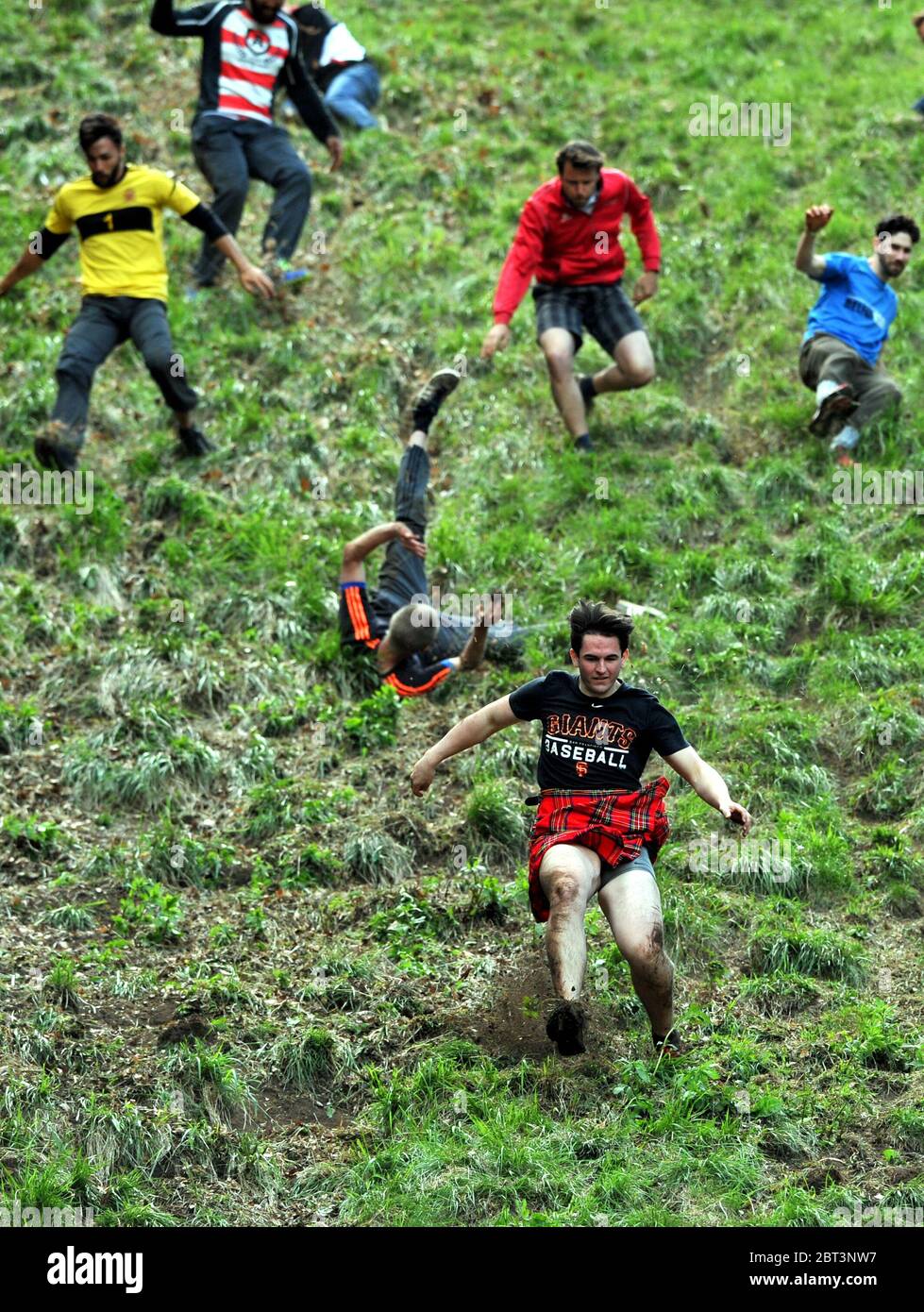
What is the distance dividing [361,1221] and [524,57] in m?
12.8

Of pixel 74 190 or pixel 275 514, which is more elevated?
pixel 74 190

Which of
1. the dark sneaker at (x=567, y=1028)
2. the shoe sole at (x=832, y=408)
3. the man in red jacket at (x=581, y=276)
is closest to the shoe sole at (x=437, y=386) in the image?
the man in red jacket at (x=581, y=276)

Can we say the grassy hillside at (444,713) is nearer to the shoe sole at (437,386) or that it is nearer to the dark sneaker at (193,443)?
the dark sneaker at (193,443)

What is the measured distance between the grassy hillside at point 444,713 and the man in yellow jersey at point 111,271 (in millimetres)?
715

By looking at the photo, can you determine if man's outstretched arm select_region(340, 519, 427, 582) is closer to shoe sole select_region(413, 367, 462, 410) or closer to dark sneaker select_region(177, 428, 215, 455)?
shoe sole select_region(413, 367, 462, 410)

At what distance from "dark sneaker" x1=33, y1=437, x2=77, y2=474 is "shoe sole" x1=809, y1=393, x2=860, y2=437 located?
16.6 feet

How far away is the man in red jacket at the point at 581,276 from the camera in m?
10.5

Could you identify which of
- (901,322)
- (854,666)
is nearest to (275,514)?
(854,666)

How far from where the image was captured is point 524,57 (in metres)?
15.9

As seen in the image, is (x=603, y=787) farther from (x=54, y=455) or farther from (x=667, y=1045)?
(x=54, y=455)

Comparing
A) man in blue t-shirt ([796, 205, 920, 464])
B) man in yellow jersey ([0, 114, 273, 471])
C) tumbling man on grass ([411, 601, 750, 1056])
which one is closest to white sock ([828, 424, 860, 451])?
man in blue t-shirt ([796, 205, 920, 464])

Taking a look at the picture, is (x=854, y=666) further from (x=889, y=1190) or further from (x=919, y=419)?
(x=889, y=1190)

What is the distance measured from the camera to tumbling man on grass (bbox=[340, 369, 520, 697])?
9.15 m

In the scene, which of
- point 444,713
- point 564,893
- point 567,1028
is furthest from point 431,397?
point 567,1028
